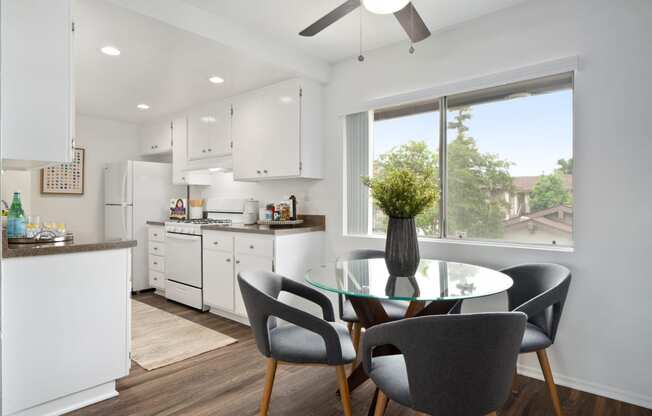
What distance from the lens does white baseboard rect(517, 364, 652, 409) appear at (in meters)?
2.12

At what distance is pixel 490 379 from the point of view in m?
1.23

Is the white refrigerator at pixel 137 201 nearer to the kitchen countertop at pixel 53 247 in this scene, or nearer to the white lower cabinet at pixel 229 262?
the white lower cabinet at pixel 229 262

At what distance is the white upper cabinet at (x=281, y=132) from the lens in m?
3.44

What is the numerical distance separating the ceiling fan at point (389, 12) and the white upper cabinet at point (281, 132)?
4.30ft

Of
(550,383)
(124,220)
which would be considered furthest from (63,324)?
(124,220)

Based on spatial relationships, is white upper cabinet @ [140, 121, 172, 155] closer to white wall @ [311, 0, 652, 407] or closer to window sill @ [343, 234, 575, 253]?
window sill @ [343, 234, 575, 253]

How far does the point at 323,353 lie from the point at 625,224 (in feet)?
6.24

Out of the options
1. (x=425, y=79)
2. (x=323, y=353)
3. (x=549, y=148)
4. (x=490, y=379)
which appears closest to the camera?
(x=490, y=379)

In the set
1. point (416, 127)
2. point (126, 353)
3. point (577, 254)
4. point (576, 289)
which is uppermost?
point (416, 127)

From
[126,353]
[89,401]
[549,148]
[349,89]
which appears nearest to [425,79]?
[349,89]

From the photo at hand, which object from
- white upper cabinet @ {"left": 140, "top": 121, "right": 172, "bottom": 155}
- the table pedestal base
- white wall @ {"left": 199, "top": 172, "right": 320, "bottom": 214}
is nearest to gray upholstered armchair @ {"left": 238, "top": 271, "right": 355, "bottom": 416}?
the table pedestal base

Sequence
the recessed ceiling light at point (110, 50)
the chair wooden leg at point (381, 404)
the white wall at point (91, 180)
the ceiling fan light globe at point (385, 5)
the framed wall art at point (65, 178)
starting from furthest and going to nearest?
1. the white wall at point (91, 180)
2. the framed wall art at point (65, 178)
3. the recessed ceiling light at point (110, 50)
4. the ceiling fan light globe at point (385, 5)
5. the chair wooden leg at point (381, 404)

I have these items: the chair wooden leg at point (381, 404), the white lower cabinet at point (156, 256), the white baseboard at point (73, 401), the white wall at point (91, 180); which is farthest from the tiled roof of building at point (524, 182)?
the white wall at point (91, 180)

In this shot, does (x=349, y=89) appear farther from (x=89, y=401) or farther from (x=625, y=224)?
(x=89, y=401)
